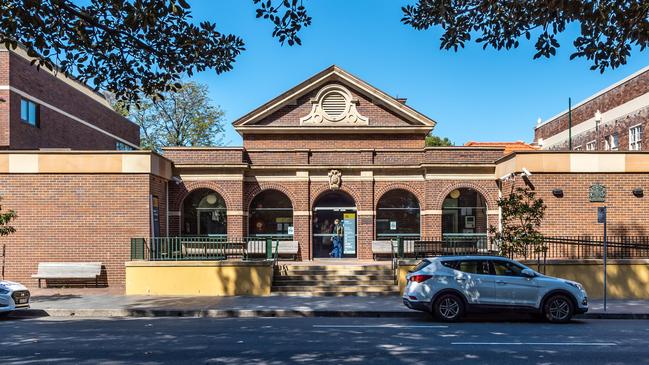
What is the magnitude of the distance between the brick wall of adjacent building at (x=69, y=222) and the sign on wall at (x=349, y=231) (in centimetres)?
842

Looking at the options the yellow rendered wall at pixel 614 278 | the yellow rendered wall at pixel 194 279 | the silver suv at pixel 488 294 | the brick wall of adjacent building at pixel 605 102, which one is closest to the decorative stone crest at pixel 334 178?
the yellow rendered wall at pixel 194 279

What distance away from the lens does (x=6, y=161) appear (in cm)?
1822

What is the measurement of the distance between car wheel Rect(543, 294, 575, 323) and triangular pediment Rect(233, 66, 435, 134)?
43.2 ft

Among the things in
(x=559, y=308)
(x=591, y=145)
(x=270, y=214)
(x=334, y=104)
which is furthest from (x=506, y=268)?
(x=591, y=145)

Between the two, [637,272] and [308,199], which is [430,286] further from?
[308,199]

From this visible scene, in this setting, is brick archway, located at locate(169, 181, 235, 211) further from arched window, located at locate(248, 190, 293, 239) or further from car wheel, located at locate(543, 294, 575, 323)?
car wheel, located at locate(543, 294, 575, 323)

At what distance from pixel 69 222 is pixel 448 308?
40.4 feet

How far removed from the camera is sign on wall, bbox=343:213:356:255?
2369 cm

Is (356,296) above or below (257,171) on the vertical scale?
below

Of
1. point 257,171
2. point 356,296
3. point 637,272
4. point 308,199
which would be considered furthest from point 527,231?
point 257,171

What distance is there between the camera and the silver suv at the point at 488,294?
12891mm

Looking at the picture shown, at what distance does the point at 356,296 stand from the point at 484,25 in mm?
10098

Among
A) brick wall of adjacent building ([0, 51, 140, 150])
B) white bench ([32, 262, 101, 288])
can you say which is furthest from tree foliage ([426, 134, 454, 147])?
white bench ([32, 262, 101, 288])

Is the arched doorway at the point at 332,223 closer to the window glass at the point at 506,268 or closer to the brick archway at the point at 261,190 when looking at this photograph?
the brick archway at the point at 261,190
